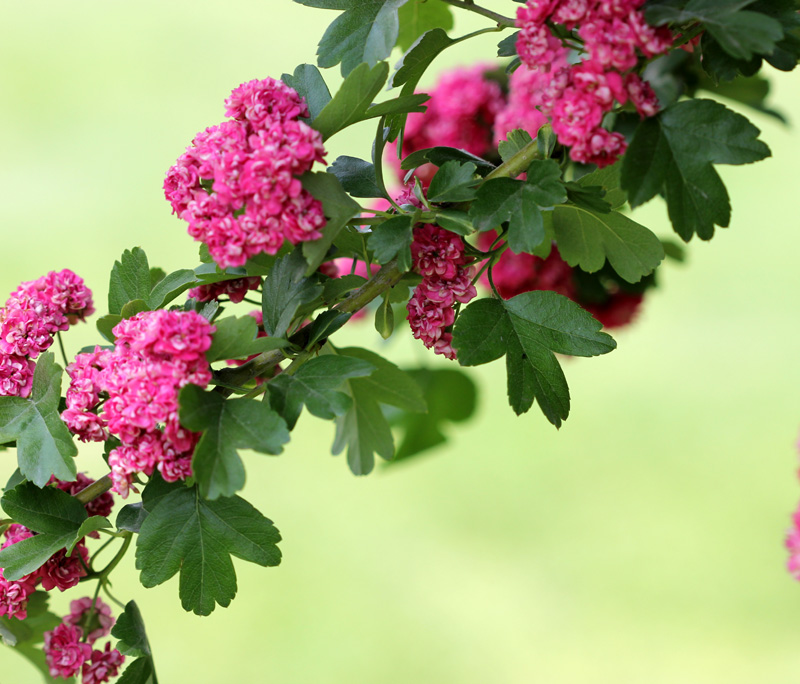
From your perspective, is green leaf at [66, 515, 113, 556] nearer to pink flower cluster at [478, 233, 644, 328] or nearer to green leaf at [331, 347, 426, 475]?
green leaf at [331, 347, 426, 475]

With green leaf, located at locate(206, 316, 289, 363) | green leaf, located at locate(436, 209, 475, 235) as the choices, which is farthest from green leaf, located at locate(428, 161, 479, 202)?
green leaf, located at locate(206, 316, 289, 363)

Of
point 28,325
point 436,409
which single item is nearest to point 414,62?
point 28,325

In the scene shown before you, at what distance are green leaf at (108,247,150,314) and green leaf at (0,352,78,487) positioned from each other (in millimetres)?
55

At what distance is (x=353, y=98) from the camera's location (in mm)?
387

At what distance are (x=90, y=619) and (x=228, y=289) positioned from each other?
8.9 inches

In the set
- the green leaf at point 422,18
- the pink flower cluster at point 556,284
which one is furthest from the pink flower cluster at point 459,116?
the green leaf at point 422,18

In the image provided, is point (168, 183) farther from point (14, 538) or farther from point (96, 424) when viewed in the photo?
point (14, 538)

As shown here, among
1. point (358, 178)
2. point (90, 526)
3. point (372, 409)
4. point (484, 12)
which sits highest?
point (484, 12)

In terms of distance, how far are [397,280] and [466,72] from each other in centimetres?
67

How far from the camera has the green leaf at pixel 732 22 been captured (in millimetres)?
348

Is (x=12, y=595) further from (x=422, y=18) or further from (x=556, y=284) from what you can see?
(x=556, y=284)

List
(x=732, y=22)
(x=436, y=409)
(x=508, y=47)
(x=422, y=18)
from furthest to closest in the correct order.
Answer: (x=436, y=409) < (x=422, y=18) < (x=508, y=47) < (x=732, y=22)

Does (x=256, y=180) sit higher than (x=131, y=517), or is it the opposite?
(x=256, y=180)

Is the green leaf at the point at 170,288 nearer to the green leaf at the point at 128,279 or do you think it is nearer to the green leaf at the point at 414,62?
the green leaf at the point at 128,279
